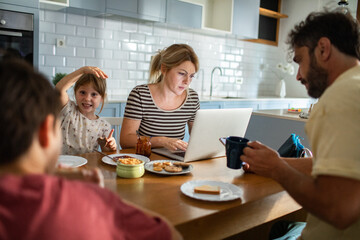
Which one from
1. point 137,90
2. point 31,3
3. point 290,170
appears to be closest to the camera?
point 290,170

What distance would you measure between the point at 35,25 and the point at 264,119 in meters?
2.38

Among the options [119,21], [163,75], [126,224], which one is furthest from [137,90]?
[119,21]

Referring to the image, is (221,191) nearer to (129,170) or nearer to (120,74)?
(129,170)

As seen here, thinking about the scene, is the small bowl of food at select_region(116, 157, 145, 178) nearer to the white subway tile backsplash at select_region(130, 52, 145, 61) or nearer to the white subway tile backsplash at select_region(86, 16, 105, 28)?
the white subway tile backsplash at select_region(86, 16, 105, 28)

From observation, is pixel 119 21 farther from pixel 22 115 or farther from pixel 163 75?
pixel 22 115

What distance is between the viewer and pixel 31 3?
2.87 metres

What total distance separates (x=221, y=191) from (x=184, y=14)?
3241 mm

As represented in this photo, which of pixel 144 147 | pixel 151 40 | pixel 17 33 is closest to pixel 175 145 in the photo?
pixel 144 147

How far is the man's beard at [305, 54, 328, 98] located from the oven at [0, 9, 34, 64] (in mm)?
2357

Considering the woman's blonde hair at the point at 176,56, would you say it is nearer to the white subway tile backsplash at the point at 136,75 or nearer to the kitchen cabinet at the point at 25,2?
the kitchen cabinet at the point at 25,2

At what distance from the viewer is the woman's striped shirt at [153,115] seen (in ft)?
7.16

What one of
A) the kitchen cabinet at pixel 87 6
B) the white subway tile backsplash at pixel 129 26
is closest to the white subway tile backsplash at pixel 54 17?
the kitchen cabinet at pixel 87 6

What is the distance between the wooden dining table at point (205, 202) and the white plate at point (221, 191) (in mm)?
14

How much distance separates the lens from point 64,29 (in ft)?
11.9
